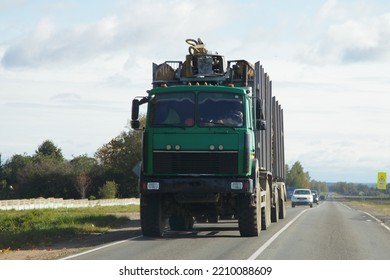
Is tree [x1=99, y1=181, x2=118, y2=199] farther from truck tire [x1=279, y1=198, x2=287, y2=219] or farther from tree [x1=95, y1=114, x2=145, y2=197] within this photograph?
truck tire [x1=279, y1=198, x2=287, y2=219]

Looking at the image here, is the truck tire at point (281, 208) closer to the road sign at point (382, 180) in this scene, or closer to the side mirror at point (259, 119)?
the side mirror at point (259, 119)

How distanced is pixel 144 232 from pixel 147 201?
935mm

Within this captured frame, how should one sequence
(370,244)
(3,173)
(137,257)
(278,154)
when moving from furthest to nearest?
(3,173)
(278,154)
(370,244)
(137,257)

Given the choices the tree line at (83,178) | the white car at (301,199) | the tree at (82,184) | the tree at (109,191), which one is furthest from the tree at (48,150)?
the white car at (301,199)

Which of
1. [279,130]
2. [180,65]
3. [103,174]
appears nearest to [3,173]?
[103,174]

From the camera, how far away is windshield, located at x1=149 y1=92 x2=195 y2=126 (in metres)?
20.3

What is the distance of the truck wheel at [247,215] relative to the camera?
20.8 m

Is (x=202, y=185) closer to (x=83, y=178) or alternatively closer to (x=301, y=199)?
(x=301, y=199)

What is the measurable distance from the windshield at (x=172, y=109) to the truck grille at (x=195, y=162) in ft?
2.74

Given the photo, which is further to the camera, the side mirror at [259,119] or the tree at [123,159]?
the tree at [123,159]

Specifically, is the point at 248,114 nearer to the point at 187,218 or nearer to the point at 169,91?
the point at 169,91

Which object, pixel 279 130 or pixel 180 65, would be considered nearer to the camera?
pixel 180 65

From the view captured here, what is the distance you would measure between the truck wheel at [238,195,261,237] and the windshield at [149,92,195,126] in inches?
102

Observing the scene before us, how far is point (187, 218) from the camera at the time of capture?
24.6 m
